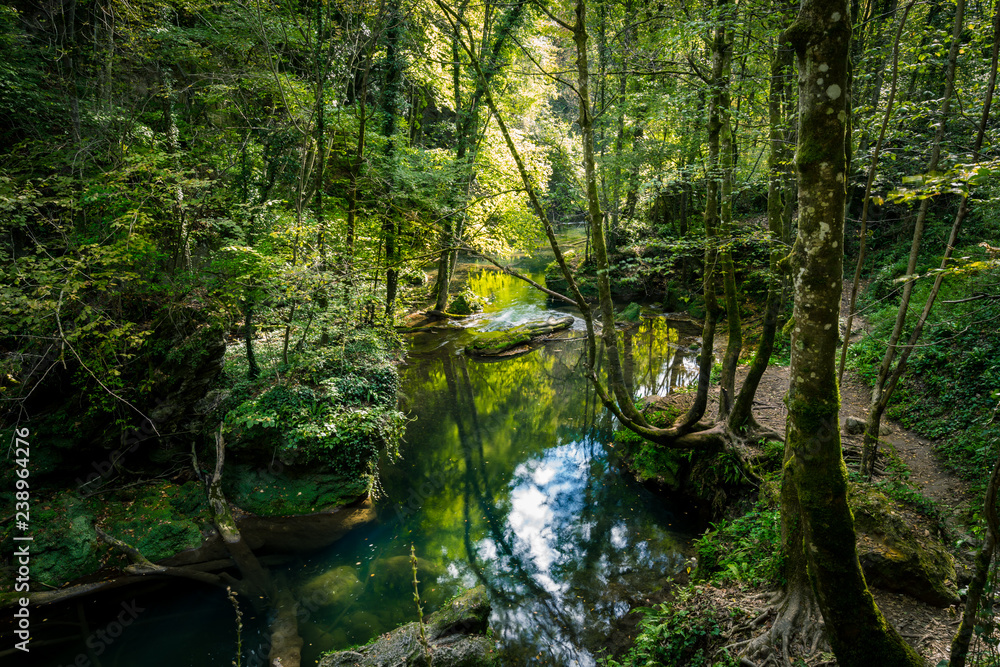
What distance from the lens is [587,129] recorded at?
5.61 m

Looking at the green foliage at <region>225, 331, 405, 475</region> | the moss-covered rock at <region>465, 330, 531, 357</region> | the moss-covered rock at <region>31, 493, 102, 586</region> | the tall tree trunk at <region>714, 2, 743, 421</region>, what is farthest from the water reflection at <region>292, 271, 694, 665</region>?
the moss-covered rock at <region>31, 493, 102, 586</region>

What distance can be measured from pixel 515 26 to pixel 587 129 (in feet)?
43.8

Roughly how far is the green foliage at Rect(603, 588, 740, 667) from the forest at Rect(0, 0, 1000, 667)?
0.03 metres

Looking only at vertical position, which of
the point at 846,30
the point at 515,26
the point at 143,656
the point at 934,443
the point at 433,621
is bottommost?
the point at 143,656

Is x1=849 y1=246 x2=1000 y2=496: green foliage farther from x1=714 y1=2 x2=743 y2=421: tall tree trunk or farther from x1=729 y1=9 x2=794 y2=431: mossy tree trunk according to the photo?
x1=714 y1=2 x2=743 y2=421: tall tree trunk

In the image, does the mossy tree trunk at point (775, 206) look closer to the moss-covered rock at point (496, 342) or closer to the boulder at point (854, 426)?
the boulder at point (854, 426)

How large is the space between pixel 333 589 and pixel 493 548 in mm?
2588

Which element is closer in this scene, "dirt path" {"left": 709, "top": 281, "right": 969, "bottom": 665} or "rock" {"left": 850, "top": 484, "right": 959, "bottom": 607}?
"dirt path" {"left": 709, "top": 281, "right": 969, "bottom": 665}

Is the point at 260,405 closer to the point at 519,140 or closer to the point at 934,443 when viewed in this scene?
the point at 934,443

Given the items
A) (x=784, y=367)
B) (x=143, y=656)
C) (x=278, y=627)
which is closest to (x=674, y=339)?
(x=784, y=367)

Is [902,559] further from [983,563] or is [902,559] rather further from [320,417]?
[320,417]

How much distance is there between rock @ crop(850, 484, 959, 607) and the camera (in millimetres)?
3836

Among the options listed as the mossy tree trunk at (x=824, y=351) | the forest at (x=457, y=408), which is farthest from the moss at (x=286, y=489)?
the mossy tree trunk at (x=824, y=351)

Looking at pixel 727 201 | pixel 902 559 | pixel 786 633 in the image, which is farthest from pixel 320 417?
pixel 902 559
